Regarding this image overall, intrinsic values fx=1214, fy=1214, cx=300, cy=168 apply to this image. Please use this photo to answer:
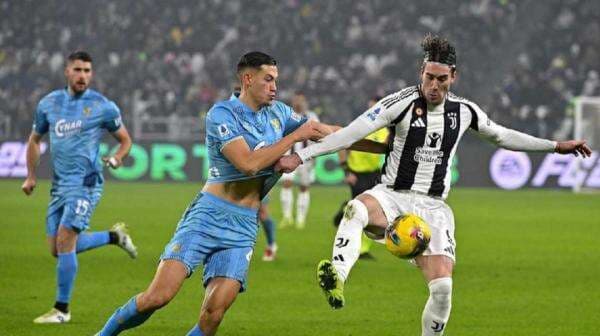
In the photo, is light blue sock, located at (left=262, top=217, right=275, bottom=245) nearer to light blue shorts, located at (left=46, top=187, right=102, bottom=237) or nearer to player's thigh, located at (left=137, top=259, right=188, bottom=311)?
light blue shorts, located at (left=46, top=187, right=102, bottom=237)

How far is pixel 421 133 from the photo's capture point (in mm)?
7887

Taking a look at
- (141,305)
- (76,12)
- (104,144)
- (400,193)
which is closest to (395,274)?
(400,193)

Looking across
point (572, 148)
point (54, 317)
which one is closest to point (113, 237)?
point (54, 317)

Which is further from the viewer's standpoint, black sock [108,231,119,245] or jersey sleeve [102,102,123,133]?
black sock [108,231,119,245]

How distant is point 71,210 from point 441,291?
3900 millimetres

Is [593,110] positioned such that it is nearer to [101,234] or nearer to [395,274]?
[395,274]

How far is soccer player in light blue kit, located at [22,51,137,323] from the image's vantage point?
10.4 meters

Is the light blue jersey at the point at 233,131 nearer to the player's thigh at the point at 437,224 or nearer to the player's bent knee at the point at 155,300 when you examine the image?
the player's bent knee at the point at 155,300

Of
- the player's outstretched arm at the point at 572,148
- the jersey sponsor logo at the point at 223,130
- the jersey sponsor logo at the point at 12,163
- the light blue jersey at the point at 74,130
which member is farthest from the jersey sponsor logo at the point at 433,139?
the jersey sponsor logo at the point at 12,163

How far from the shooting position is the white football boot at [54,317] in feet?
33.3

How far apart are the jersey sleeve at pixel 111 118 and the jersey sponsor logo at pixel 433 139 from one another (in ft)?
12.6

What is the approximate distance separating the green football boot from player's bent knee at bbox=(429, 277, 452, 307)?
96cm

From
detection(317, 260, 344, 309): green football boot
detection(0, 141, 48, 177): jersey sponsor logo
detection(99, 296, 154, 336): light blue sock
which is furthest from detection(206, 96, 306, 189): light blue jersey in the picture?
detection(0, 141, 48, 177): jersey sponsor logo

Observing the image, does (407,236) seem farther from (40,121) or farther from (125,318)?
(40,121)
